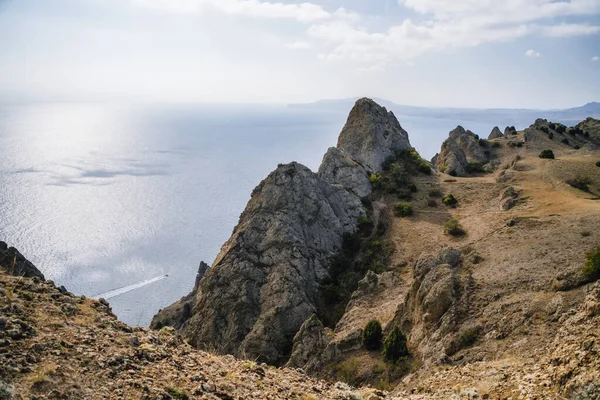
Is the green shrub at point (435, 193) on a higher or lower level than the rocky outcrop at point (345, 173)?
lower

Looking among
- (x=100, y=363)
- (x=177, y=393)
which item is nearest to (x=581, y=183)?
(x=177, y=393)

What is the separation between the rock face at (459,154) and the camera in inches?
2899

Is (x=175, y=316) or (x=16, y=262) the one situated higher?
(x=16, y=262)

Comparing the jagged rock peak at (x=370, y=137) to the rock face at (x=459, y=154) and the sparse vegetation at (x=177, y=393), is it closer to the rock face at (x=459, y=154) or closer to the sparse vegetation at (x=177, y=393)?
the rock face at (x=459, y=154)

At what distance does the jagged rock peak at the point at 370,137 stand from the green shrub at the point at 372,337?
145 ft

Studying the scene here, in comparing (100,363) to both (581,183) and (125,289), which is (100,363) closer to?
(581,183)

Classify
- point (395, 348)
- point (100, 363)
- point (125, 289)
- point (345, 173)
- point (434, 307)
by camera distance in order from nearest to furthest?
point (100, 363)
point (395, 348)
point (434, 307)
point (345, 173)
point (125, 289)

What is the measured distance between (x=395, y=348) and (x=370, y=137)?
53798 mm

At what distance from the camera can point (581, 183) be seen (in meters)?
54.6

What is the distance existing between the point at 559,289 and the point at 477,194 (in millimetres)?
37578

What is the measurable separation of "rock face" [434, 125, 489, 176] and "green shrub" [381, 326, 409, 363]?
176 feet

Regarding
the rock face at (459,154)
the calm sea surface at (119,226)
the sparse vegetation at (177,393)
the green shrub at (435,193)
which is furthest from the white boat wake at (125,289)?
the sparse vegetation at (177,393)

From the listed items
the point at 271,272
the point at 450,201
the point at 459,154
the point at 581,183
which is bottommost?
the point at 271,272

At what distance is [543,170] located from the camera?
5975 centimetres
